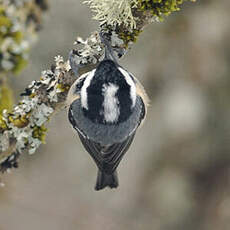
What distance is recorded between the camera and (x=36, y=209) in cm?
562

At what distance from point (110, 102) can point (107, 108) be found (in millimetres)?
31

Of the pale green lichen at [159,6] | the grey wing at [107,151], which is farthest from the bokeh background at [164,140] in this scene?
the pale green lichen at [159,6]

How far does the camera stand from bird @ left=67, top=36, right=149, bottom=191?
2.47 meters

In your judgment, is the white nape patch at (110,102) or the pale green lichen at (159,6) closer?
the pale green lichen at (159,6)

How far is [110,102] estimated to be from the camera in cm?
247

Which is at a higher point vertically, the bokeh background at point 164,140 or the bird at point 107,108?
the bokeh background at point 164,140

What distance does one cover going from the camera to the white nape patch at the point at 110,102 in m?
2.46

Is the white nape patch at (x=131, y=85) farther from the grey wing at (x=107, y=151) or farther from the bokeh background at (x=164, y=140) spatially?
the bokeh background at (x=164, y=140)

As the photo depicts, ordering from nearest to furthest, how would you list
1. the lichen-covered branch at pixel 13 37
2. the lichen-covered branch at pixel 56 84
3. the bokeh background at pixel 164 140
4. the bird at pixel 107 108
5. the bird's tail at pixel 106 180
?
the lichen-covered branch at pixel 13 37
the lichen-covered branch at pixel 56 84
the bird at pixel 107 108
the bird's tail at pixel 106 180
the bokeh background at pixel 164 140

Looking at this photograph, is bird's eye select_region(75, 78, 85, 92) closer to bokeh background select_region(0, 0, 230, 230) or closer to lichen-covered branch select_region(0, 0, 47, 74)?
lichen-covered branch select_region(0, 0, 47, 74)

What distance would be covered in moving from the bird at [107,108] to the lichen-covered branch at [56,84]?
66 mm

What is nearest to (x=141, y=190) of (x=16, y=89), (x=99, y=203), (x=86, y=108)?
(x=99, y=203)

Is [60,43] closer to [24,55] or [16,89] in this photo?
[16,89]

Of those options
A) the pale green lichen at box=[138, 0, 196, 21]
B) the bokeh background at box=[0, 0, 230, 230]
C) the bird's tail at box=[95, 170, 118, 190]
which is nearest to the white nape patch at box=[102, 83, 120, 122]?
the pale green lichen at box=[138, 0, 196, 21]
